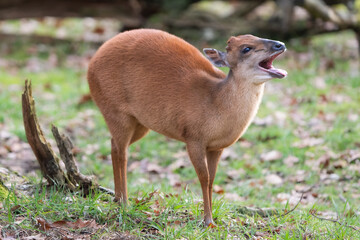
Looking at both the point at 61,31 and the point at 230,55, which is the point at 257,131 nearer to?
the point at 230,55

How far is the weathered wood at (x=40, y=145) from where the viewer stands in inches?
174

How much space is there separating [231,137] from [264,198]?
5.59 feet

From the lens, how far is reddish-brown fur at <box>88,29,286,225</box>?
12.8ft

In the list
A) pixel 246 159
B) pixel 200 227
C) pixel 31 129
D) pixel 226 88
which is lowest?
pixel 246 159

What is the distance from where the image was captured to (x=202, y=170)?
395cm

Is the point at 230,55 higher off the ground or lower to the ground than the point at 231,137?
higher

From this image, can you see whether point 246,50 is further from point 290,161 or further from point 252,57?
point 290,161

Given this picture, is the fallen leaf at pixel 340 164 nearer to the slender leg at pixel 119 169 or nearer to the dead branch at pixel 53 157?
the slender leg at pixel 119 169

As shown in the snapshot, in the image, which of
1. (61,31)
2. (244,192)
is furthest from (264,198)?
(61,31)

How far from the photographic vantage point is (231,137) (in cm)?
394

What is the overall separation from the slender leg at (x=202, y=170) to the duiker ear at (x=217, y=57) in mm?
640

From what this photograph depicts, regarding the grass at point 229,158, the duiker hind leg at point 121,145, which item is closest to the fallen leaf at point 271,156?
the grass at point 229,158

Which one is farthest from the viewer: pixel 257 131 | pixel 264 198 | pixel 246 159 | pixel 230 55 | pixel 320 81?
pixel 320 81

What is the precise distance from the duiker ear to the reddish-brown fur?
55 millimetres
